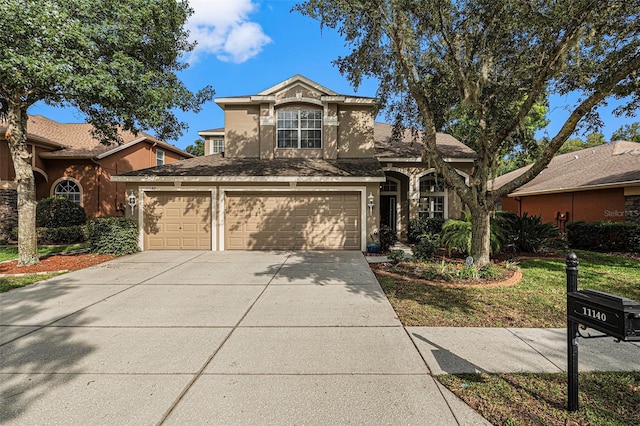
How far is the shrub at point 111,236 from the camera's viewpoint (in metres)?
10.0

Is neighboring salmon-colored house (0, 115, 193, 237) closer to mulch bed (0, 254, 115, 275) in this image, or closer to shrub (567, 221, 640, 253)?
mulch bed (0, 254, 115, 275)

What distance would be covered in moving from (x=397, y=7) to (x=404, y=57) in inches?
43.2

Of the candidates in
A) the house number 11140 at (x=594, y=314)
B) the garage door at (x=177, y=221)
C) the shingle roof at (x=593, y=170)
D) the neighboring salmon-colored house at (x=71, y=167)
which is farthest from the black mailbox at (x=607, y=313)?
the neighboring salmon-colored house at (x=71, y=167)

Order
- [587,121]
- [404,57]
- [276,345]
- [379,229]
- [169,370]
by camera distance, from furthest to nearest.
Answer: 1. [379,229]
2. [587,121]
3. [404,57]
4. [276,345]
5. [169,370]

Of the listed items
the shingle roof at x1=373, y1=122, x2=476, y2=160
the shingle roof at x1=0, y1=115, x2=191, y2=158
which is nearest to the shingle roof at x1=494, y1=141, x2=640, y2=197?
the shingle roof at x1=373, y1=122, x2=476, y2=160

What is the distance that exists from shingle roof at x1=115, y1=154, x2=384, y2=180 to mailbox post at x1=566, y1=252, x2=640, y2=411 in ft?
28.4

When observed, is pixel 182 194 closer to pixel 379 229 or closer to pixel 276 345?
pixel 379 229

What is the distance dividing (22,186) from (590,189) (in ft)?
69.0

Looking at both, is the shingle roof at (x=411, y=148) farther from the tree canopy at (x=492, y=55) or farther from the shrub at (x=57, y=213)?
the shrub at (x=57, y=213)

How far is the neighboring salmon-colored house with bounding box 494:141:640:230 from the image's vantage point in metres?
11.8

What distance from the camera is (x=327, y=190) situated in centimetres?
1110

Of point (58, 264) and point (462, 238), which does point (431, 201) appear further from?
point (58, 264)

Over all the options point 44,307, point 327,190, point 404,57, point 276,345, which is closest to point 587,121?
point 404,57

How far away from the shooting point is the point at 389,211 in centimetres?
1444
